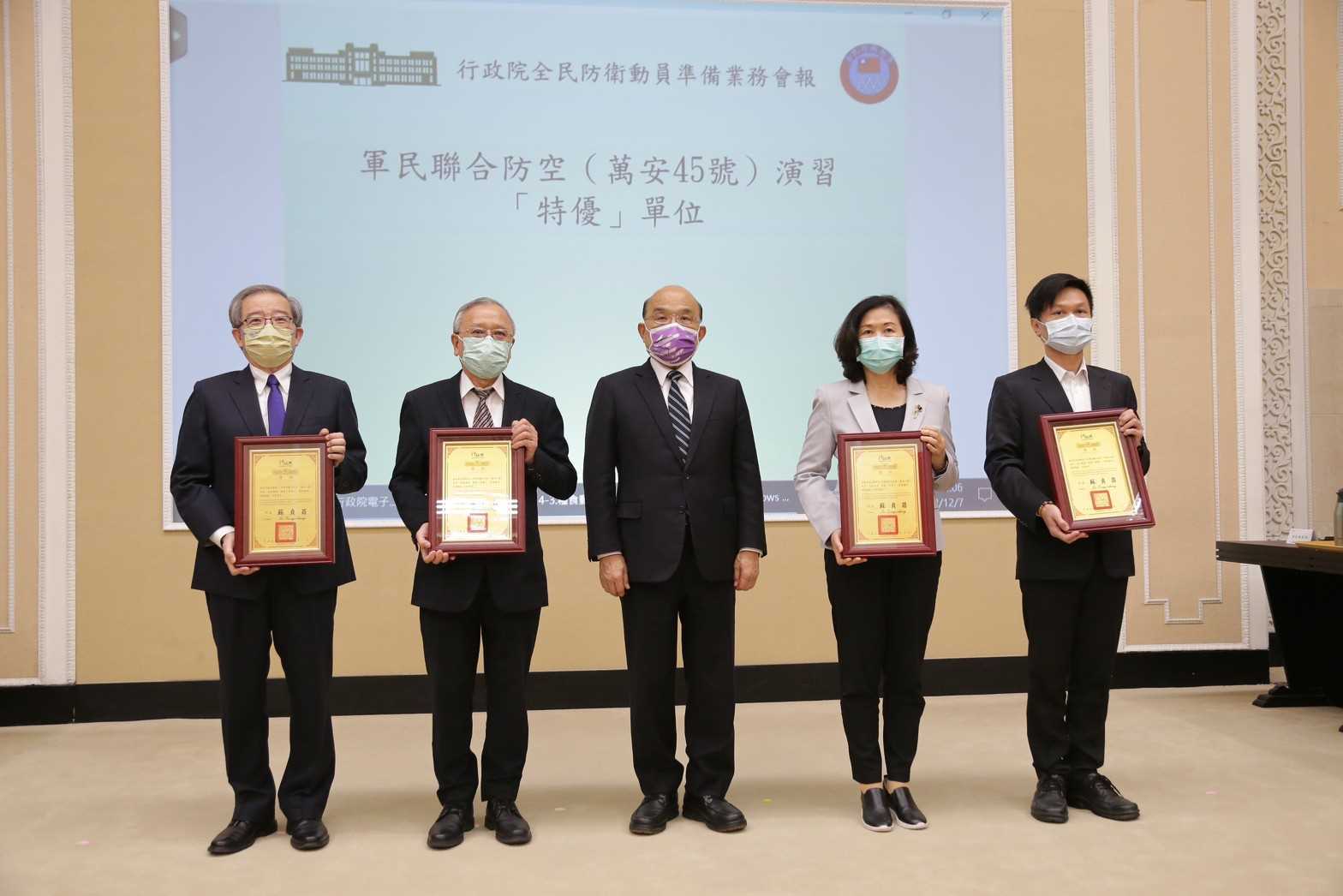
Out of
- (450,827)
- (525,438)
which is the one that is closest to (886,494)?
(525,438)

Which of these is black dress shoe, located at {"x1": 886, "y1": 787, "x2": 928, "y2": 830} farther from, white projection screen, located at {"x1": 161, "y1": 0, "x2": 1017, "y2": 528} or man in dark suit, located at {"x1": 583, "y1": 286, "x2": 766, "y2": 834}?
white projection screen, located at {"x1": 161, "y1": 0, "x2": 1017, "y2": 528}

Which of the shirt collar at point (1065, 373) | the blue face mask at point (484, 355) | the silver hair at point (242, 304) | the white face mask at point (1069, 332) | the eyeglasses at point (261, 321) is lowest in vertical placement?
the shirt collar at point (1065, 373)

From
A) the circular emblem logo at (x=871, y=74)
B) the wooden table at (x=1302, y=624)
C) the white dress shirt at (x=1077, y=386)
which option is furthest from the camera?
the circular emblem logo at (x=871, y=74)

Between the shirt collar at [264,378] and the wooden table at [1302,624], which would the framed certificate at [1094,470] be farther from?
the shirt collar at [264,378]

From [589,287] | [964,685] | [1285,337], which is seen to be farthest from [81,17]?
[1285,337]

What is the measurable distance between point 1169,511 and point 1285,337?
111 cm

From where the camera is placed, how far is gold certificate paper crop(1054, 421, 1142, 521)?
111 inches

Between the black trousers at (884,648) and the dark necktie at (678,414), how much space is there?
544 millimetres

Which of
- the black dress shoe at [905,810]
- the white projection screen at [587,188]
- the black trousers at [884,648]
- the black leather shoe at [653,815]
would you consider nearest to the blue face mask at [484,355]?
the black trousers at [884,648]

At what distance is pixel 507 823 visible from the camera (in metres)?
2.79

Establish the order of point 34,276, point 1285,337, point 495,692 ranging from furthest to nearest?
point 1285,337 < point 34,276 < point 495,692

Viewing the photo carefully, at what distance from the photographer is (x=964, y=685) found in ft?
15.7

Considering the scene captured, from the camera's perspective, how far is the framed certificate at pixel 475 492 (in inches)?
107

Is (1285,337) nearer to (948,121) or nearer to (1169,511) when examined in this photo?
(1169,511)
